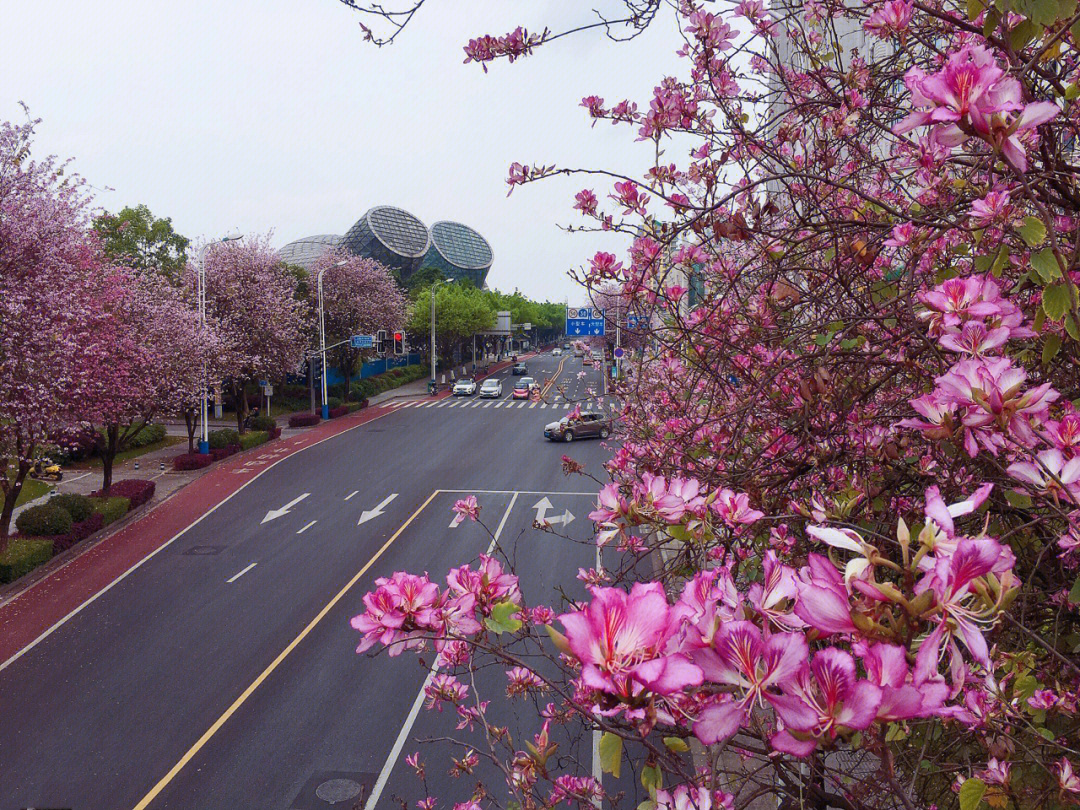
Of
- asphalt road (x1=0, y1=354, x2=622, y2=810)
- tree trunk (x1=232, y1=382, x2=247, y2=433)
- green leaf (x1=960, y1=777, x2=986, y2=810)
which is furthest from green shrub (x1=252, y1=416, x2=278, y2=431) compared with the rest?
green leaf (x1=960, y1=777, x2=986, y2=810)

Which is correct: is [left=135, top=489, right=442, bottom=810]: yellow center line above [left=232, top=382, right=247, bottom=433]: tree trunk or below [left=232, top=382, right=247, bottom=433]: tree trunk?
below

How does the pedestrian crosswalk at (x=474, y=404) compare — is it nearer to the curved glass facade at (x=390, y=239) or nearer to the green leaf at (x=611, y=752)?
the green leaf at (x=611, y=752)

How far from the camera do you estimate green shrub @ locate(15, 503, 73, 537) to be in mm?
14766

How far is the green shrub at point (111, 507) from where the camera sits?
1656cm

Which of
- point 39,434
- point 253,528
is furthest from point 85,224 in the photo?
point 253,528

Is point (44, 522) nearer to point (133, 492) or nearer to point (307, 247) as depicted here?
point (133, 492)

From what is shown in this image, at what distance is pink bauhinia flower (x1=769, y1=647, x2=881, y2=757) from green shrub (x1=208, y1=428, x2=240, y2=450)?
87.1 feet

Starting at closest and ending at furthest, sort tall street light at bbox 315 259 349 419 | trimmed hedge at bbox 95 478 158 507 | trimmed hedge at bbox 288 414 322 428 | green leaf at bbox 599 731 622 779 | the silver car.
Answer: green leaf at bbox 599 731 622 779 → trimmed hedge at bbox 95 478 158 507 → trimmed hedge at bbox 288 414 322 428 → tall street light at bbox 315 259 349 419 → the silver car

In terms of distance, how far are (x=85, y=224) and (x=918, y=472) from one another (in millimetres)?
16662

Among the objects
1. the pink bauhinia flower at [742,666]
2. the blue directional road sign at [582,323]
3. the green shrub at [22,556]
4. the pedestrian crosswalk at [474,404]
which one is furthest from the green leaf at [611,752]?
the pedestrian crosswalk at [474,404]

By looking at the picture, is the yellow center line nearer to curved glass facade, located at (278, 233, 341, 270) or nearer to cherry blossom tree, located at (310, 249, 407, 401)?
cherry blossom tree, located at (310, 249, 407, 401)

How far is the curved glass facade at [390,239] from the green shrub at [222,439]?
66.9m

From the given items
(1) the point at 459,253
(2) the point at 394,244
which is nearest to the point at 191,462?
(2) the point at 394,244

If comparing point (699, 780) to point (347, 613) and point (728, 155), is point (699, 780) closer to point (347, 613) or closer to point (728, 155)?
point (728, 155)
